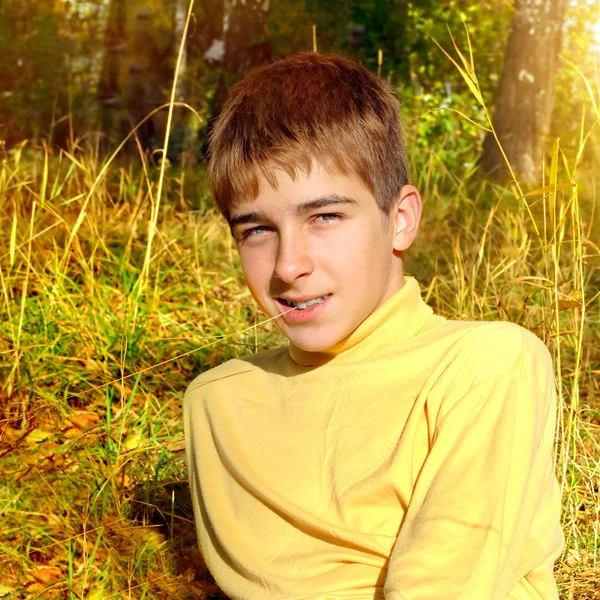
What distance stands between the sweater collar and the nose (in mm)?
182

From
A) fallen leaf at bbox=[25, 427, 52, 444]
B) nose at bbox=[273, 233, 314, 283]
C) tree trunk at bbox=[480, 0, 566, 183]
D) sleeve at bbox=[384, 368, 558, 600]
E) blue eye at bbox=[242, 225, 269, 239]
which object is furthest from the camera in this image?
tree trunk at bbox=[480, 0, 566, 183]

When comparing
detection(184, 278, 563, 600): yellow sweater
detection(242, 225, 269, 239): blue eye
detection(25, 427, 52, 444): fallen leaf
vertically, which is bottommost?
detection(25, 427, 52, 444): fallen leaf

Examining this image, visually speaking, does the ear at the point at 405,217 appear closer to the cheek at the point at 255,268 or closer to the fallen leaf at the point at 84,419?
the cheek at the point at 255,268

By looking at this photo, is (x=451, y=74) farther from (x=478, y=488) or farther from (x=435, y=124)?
(x=478, y=488)

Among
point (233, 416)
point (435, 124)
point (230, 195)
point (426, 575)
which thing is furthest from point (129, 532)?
point (435, 124)

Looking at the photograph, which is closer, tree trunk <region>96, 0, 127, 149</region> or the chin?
the chin

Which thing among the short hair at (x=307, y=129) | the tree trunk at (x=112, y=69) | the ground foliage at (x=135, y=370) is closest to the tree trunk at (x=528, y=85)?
the ground foliage at (x=135, y=370)

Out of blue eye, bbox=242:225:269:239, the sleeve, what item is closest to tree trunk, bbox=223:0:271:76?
blue eye, bbox=242:225:269:239

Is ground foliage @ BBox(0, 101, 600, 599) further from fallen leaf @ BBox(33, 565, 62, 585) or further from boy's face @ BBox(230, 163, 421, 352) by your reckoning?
boy's face @ BBox(230, 163, 421, 352)

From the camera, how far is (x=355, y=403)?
1.94 meters

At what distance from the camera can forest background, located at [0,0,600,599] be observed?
267 centimetres

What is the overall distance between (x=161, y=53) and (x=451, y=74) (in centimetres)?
255

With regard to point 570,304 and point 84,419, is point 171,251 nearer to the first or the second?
point 84,419

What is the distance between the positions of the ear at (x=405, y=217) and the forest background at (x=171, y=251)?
0.31 metres
